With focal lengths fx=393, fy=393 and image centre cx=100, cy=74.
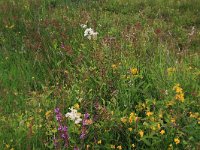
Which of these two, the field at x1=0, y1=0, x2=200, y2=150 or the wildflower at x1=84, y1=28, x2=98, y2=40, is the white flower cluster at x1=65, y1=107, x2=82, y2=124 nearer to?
the field at x1=0, y1=0, x2=200, y2=150

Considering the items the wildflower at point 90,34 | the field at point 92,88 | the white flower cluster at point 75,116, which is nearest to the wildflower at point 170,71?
the field at point 92,88

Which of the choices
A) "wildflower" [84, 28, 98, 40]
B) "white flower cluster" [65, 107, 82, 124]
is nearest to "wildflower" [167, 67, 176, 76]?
"white flower cluster" [65, 107, 82, 124]

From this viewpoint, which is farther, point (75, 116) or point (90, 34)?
point (90, 34)

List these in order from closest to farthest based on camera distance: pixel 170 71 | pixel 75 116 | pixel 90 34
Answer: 1. pixel 75 116
2. pixel 170 71
3. pixel 90 34

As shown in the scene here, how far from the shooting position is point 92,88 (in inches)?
194

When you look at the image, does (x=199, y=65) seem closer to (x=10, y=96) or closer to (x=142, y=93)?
(x=142, y=93)

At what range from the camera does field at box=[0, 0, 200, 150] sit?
3.97 metres

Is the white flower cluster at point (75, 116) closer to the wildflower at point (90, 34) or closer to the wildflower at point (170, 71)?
the wildflower at point (170, 71)

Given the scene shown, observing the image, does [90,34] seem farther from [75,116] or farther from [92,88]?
[75,116]

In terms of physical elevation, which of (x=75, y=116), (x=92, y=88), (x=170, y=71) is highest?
(x=170, y=71)

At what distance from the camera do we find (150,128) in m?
3.95

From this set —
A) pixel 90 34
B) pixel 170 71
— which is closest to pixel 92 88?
pixel 170 71

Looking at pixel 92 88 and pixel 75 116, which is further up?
pixel 75 116

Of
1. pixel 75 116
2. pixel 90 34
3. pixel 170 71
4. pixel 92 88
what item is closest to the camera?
pixel 75 116
